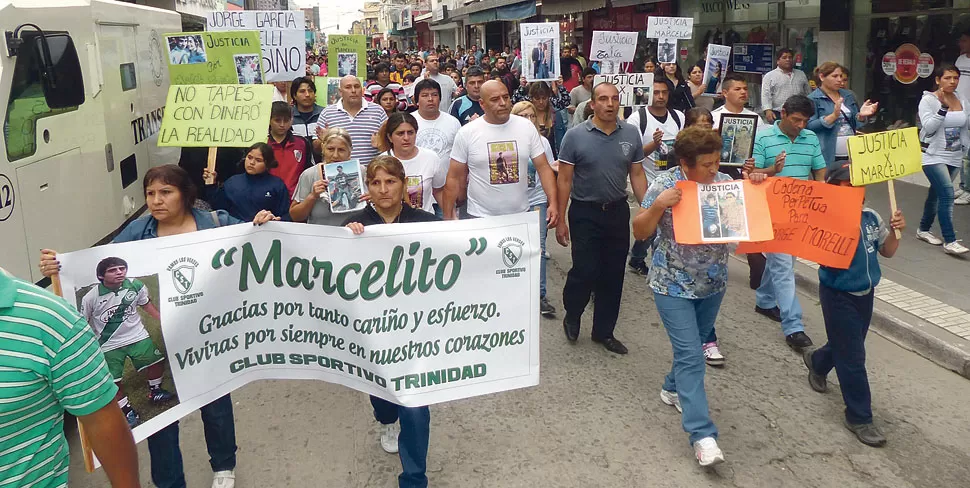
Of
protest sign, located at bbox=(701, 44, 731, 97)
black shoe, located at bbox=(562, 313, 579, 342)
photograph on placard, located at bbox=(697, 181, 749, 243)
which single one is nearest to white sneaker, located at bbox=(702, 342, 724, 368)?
black shoe, located at bbox=(562, 313, 579, 342)

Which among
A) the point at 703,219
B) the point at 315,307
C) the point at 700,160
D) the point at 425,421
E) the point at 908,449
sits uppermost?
the point at 700,160

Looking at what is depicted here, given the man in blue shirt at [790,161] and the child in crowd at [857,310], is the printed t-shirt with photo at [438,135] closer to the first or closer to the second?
the man in blue shirt at [790,161]

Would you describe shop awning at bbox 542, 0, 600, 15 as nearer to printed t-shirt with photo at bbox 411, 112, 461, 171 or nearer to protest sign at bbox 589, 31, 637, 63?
protest sign at bbox 589, 31, 637, 63

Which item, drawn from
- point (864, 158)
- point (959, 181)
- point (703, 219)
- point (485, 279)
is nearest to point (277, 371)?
point (485, 279)

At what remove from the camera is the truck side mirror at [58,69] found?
5086 millimetres

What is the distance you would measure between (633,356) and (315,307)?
271 centimetres

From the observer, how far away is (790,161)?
5.68 m

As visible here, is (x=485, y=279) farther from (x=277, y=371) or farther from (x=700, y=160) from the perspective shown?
(x=700, y=160)

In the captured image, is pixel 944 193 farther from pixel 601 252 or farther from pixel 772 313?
pixel 601 252

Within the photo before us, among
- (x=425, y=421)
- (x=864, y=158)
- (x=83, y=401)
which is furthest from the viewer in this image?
(x=864, y=158)

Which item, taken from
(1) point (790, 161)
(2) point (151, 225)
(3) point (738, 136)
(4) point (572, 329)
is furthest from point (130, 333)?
(1) point (790, 161)

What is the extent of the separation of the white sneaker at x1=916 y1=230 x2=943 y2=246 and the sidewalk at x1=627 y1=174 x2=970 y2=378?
0.06 metres

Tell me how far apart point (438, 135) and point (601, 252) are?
1694 mm

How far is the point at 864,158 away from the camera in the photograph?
434 centimetres
